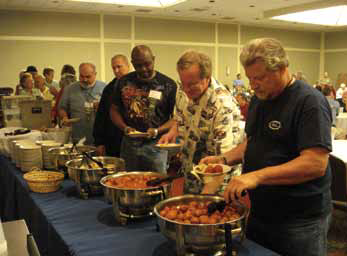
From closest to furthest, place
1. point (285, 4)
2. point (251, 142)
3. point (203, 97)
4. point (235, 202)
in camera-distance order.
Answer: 1. point (235, 202)
2. point (251, 142)
3. point (203, 97)
4. point (285, 4)

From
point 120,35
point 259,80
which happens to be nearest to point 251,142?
point 259,80

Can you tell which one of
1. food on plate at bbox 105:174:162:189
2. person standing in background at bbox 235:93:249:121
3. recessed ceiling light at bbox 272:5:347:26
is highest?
recessed ceiling light at bbox 272:5:347:26

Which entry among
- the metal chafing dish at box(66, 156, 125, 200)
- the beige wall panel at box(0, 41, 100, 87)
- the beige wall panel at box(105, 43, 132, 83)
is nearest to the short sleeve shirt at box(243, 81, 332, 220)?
the metal chafing dish at box(66, 156, 125, 200)

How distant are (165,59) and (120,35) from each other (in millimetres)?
1331

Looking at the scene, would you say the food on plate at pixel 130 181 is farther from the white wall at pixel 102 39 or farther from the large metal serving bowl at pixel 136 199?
the white wall at pixel 102 39

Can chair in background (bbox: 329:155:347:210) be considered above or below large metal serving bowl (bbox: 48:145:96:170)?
below

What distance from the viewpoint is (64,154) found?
77.5 inches

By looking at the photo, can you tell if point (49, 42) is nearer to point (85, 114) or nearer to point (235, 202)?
point (85, 114)

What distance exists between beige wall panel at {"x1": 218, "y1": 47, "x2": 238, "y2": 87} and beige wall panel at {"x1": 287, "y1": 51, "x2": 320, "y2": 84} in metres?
2.55

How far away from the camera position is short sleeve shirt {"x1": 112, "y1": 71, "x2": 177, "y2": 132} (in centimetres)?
230

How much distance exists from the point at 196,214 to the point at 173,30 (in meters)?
8.90

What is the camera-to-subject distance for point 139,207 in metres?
1.31

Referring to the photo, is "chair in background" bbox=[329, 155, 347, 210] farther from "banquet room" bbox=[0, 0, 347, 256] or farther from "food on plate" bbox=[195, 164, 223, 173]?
"food on plate" bbox=[195, 164, 223, 173]

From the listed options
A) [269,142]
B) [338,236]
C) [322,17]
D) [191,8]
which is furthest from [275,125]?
[322,17]
